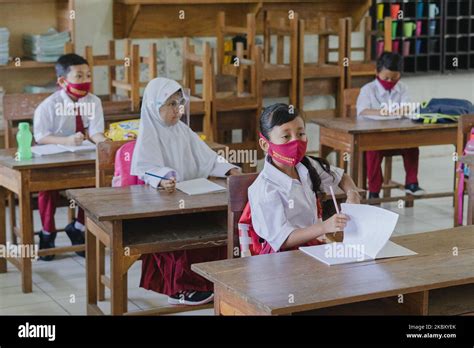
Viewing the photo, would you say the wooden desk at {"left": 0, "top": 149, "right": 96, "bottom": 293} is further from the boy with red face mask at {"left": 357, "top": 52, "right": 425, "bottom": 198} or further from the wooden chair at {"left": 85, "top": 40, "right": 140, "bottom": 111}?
the boy with red face mask at {"left": 357, "top": 52, "right": 425, "bottom": 198}

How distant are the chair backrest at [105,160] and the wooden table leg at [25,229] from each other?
53 centimetres

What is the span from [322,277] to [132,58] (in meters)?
3.63

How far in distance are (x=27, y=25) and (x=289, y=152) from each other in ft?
13.8

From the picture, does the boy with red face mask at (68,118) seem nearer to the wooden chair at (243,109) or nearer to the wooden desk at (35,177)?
the wooden desk at (35,177)

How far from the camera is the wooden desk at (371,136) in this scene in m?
5.85

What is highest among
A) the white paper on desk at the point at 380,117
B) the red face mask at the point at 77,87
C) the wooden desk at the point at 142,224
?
the red face mask at the point at 77,87

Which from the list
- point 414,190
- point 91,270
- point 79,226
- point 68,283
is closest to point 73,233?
point 79,226

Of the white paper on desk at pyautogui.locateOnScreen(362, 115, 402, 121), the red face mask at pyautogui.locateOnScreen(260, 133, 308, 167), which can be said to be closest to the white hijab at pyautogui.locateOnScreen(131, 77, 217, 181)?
the red face mask at pyautogui.locateOnScreen(260, 133, 308, 167)

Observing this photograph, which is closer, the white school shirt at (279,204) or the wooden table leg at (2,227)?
the white school shirt at (279,204)

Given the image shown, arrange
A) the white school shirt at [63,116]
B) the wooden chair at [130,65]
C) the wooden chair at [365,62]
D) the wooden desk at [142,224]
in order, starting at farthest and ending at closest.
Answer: the wooden chair at [365,62]
the wooden chair at [130,65]
the white school shirt at [63,116]
the wooden desk at [142,224]

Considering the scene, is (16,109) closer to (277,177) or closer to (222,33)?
(222,33)

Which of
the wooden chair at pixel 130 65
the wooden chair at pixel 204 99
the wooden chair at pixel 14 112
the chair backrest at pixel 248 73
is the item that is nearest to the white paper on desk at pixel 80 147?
the wooden chair at pixel 14 112
